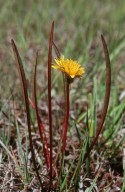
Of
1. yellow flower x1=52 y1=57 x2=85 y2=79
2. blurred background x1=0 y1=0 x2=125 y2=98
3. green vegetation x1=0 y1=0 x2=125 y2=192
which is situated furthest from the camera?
blurred background x1=0 y1=0 x2=125 y2=98

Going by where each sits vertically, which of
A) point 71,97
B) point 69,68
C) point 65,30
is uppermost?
point 65,30

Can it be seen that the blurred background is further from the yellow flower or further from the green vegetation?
the yellow flower

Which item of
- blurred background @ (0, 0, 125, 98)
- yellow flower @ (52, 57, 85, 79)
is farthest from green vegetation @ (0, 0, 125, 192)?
yellow flower @ (52, 57, 85, 79)

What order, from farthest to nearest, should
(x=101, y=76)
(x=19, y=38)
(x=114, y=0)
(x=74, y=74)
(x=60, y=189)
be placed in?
(x=114, y=0)
(x=19, y=38)
(x=101, y=76)
(x=60, y=189)
(x=74, y=74)

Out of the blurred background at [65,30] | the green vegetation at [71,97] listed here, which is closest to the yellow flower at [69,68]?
the green vegetation at [71,97]

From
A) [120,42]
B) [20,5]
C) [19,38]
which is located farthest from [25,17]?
[120,42]

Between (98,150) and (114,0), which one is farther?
(114,0)

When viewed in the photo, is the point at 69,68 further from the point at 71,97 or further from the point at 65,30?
the point at 65,30

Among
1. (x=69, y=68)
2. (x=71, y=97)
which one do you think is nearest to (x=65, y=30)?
(x=71, y=97)

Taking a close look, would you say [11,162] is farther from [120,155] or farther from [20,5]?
[20,5]
